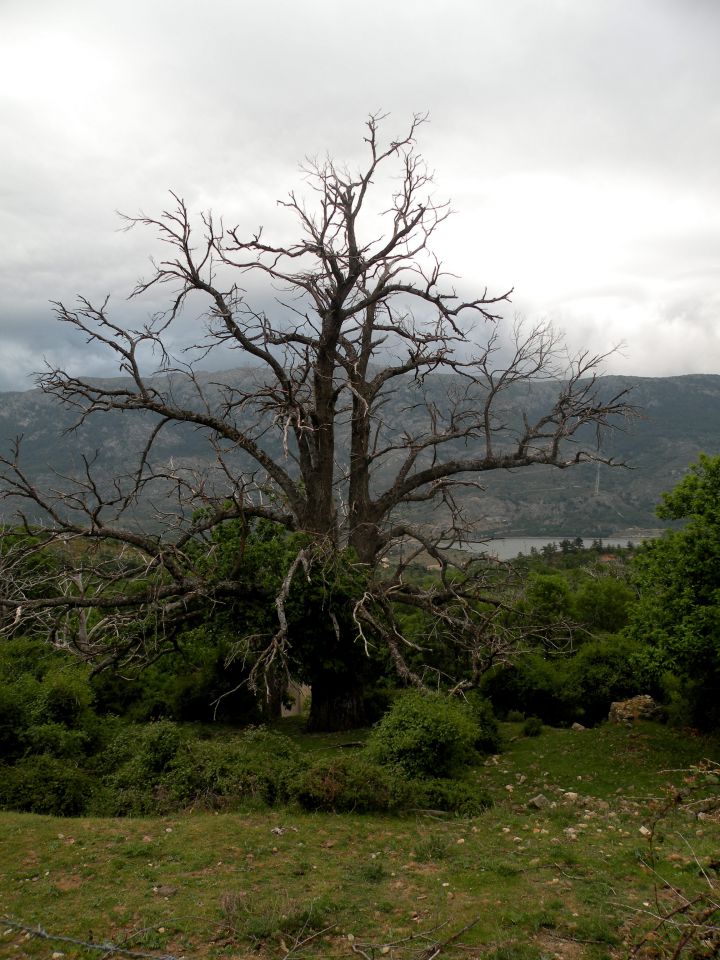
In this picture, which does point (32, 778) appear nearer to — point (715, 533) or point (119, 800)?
point (119, 800)

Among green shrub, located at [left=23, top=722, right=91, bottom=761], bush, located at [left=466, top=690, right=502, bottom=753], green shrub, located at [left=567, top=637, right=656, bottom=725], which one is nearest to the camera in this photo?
green shrub, located at [left=23, top=722, right=91, bottom=761]

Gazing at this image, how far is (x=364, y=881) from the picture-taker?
7.21 m

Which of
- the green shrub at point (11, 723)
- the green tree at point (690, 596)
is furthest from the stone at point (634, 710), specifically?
the green shrub at point (11, 723)

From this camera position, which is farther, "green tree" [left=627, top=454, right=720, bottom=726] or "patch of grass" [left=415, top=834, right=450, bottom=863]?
"green tree" [left=627, top=454, right=720, bottom=726]

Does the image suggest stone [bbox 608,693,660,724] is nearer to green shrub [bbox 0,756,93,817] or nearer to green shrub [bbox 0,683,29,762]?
green shrub [bbox 0,756,93,817]

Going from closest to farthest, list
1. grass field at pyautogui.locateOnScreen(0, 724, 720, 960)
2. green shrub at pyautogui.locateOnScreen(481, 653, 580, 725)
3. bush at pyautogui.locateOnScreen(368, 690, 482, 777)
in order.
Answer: grass field at pyautogui.locateOnScreen(0, 724, 720, 960) < bush at pyautogui.locateOnScreen(368, 690, 482, 777) < green shrub at pyautogui.locateOnScreen(481, 653, 580, 725)

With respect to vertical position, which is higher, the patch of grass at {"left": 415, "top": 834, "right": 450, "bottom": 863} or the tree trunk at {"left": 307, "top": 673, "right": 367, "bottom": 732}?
the patch of grass at {"left": 415, "top": 834, "right": 450, "bottom": 863}

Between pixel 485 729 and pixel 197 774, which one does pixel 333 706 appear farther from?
pixel 197 774

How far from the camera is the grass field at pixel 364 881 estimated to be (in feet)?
19.0

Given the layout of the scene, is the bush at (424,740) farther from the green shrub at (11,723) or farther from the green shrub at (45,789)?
the green shrub at (11,723)

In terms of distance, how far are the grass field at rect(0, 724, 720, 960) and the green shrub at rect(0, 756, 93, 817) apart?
1.07 metres

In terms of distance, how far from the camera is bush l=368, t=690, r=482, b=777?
1084 cm

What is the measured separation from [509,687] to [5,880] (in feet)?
46.0

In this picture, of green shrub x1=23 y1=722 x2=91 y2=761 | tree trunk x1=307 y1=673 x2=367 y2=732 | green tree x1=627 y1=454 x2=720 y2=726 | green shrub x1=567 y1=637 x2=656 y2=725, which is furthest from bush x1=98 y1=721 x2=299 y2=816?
green shrub x1=567 y1=637 x2=656 y2=725
